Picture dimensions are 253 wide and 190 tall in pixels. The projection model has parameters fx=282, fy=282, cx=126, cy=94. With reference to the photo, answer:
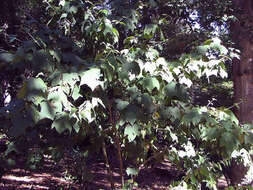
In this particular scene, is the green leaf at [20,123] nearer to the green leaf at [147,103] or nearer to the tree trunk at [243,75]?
the green leaf at [147,103]

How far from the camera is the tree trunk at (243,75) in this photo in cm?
417

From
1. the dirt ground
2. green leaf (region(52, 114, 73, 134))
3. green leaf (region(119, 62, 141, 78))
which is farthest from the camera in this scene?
the dirt ground

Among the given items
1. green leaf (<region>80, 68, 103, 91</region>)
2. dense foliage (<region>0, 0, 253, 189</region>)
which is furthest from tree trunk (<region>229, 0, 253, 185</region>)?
green leaf (<region>80, 68, 103, 91</region>)

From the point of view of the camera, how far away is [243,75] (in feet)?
14.8

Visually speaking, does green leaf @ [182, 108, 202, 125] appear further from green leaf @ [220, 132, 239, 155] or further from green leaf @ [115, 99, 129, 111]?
→ green leaf @ [115, 99, 129, 111]

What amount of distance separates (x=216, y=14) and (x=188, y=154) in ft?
8.39

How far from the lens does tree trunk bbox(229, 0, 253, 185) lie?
4168mm

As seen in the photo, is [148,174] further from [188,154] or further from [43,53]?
[43,53]

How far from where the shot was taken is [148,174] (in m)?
6.64

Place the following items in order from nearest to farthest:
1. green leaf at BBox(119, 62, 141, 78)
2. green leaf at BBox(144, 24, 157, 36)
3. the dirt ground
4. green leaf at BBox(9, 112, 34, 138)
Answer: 1. green leaf at BBox(9, 112, 34, 138)
2. green leaf at BBox(119, 62, 141, 78)
3. green leaf at BBox(144, 24, 157, 36)
4. the dirt ground

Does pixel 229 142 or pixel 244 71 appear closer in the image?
pixel 229 142

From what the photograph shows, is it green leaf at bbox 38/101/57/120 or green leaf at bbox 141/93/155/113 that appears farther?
green leaf at bbox 141/93/155/113

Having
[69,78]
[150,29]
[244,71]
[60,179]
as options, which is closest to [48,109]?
[69,78]

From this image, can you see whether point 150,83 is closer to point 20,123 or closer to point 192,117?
point 192,117
